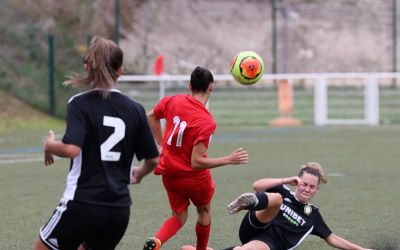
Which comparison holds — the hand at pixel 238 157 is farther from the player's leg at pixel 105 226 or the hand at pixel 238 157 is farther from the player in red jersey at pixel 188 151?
the player's leg at pixel 105 226

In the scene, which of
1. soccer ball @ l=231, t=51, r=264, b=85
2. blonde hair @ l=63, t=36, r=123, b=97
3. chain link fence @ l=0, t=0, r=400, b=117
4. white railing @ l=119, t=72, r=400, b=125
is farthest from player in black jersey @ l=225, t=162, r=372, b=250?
chain link fence @ l=0, t=0, r=400, b=117

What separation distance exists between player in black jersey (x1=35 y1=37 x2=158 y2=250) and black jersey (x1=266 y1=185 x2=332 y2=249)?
7.12ft

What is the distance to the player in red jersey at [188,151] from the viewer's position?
6629 mm

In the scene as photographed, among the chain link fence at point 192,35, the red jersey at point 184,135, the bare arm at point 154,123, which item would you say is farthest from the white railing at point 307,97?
the red jersey at point 184,135

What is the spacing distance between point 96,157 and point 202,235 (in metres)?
2.33

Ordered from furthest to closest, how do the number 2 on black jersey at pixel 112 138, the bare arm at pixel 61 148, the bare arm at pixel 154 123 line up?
1. the bare arm at pixel 154 123
2. the number 2 on black jersey at pixel 112 138
3. the bare arm at pixel 61 148

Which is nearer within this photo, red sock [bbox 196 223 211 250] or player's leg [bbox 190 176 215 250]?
player's leg [bbox 190 176 215 250]

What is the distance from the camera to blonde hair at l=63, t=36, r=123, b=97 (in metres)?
4.86

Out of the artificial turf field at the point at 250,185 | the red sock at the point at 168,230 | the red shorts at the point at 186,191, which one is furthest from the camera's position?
the artificial turf field at the point at 250,185

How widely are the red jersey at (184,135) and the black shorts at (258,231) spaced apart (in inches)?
18.6

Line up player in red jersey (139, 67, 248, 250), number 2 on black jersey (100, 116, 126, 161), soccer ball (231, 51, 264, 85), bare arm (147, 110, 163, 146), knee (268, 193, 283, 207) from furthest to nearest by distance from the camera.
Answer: soccer ball (231, 51, 264, 85) → bare arm (147, 110, 163, 146) → player in red jersey (139, 67, 248, 250) → knee (268, 193, 283, 207) → number 2 on black jersey (100, 116, 126, 161)

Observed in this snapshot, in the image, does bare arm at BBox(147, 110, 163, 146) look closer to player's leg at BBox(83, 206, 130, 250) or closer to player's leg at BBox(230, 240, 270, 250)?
player's leg at BBox(230, 240, 270, 250)

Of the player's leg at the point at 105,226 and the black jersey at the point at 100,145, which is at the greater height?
the black jersey at the point at 100,145

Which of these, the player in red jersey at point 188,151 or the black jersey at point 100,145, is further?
the player in red jersey at point 188,151
